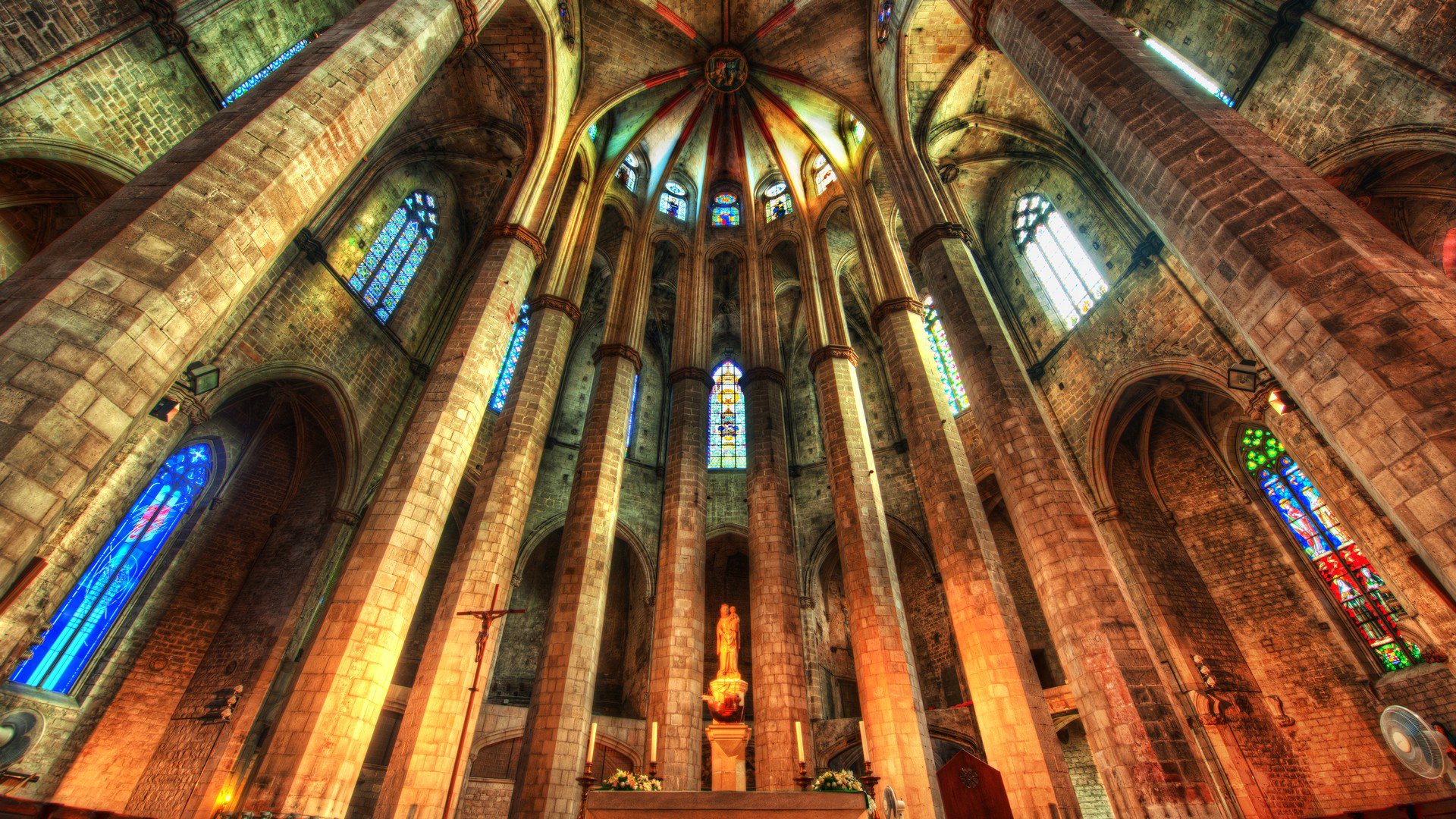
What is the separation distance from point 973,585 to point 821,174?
13.3 m

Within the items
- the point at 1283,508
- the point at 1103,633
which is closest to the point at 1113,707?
the point at 1103,633

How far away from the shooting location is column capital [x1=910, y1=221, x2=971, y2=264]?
1072 cm

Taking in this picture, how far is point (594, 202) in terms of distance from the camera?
48.5 ft

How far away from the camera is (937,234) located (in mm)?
10750

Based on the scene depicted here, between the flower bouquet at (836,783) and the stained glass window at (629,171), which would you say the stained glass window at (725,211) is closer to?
the stained glass window at (629,171)

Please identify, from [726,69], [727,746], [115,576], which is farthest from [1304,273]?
[115,576]

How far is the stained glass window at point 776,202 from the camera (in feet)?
61.2

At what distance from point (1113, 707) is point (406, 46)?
10.7m

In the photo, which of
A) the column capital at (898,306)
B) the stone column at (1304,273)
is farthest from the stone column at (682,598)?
the stone column at (1304,273)

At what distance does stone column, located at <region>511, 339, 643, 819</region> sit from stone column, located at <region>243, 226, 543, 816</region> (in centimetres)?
262

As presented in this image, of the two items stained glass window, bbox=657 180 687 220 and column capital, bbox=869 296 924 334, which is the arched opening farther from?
column capital, bbox=869 296 924 334

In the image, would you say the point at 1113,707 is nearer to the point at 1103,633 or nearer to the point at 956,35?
the point at 1103,633

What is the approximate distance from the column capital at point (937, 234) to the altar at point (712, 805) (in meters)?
8.82

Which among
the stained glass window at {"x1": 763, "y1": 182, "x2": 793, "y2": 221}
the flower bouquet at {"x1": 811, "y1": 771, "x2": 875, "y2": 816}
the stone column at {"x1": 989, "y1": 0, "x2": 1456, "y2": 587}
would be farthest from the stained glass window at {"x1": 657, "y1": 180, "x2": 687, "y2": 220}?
the flower bouquet at {"x1": 811, "y1": 771, "x2": 875, "y2": 816}
